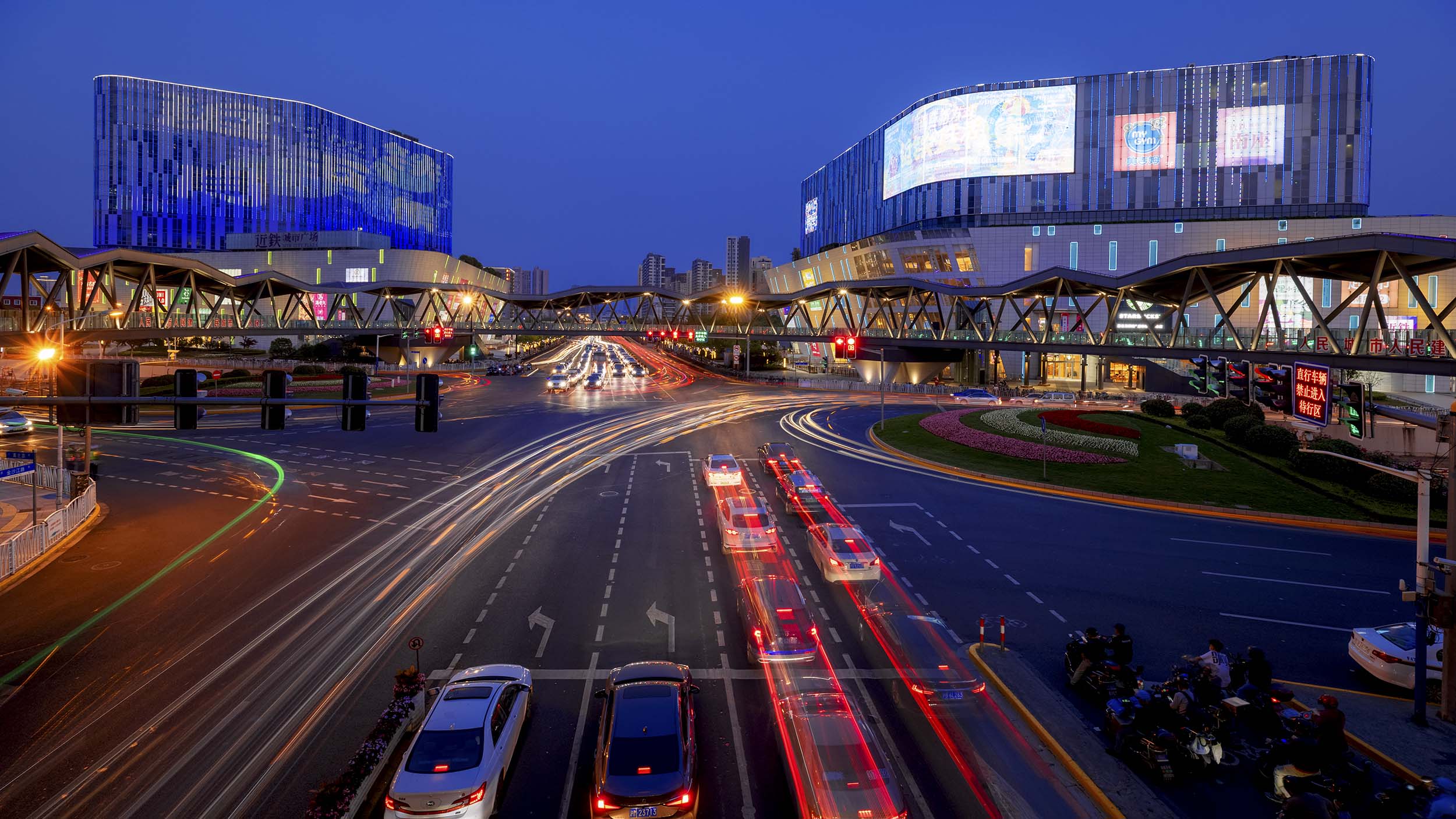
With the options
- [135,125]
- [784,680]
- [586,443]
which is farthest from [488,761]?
[135,125]

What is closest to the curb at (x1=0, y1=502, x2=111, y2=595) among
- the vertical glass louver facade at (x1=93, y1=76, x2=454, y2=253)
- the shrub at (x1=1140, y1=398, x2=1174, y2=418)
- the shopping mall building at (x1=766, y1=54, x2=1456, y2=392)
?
the shrub at (x1=1140, y1=398, x2=1174, y2=418)

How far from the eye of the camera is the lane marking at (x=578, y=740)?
11.8 m

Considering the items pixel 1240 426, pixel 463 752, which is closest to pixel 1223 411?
pixel 1240 426

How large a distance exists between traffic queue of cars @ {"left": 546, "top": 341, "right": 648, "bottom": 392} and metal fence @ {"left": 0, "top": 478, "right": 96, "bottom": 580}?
55.9 metres

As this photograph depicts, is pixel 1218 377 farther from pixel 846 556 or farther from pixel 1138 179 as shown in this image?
pixel 1138 179

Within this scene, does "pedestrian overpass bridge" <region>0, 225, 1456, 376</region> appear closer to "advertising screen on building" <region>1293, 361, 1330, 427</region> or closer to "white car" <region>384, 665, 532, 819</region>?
"advertising screen on building" <region>1293, 361, 1330, 427</region>

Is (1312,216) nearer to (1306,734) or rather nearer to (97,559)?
(1306,734)

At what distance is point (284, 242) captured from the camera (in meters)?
141

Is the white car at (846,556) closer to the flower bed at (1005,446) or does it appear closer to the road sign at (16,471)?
the flower bed at (1005,446)

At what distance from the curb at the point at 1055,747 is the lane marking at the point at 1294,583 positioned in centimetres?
1131

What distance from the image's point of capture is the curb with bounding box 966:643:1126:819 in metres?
11.7

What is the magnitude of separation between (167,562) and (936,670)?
2280 cm

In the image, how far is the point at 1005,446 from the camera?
138 feet

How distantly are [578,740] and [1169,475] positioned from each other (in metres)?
33.0
